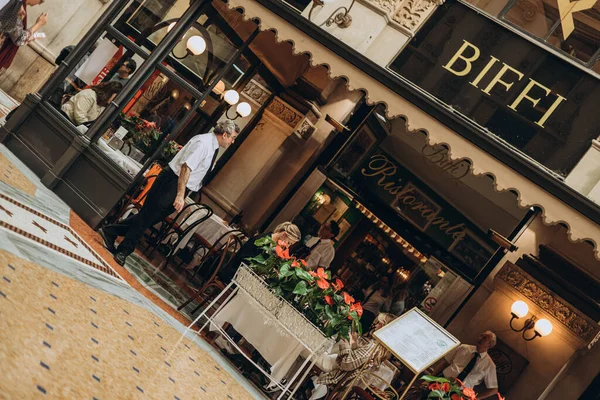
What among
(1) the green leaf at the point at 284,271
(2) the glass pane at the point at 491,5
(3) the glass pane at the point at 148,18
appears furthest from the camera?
(3) the glass pane at the point at 148,18

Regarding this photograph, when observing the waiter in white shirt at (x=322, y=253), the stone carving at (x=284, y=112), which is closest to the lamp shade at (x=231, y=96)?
the stone carving at (x=284, y=112)

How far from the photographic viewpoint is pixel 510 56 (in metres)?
6.81

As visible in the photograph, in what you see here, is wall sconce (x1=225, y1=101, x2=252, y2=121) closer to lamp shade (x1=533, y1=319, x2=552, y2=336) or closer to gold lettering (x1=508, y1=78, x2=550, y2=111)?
gold lettering (x1=508, y1=78, x2=550, y2=111)

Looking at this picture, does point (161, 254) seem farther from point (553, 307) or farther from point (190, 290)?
point (553, 307)

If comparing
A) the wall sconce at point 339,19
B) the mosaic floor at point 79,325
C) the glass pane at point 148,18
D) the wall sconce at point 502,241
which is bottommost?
the mosaic floor at point 79,325

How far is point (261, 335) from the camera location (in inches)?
236

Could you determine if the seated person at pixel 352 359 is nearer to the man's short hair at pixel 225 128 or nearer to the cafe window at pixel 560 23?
the man's short hair at pixel 225 128

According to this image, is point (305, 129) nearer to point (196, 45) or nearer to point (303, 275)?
point (196, 45)

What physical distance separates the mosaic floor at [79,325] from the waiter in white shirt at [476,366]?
3.57 meters

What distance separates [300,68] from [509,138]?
6.28 meters

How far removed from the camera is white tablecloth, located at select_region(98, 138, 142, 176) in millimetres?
7512

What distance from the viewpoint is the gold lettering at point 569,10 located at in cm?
682

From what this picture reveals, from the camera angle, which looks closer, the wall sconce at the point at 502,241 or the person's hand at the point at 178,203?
the person's hand at the point at 178,203

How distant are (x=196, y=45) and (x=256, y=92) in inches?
209
